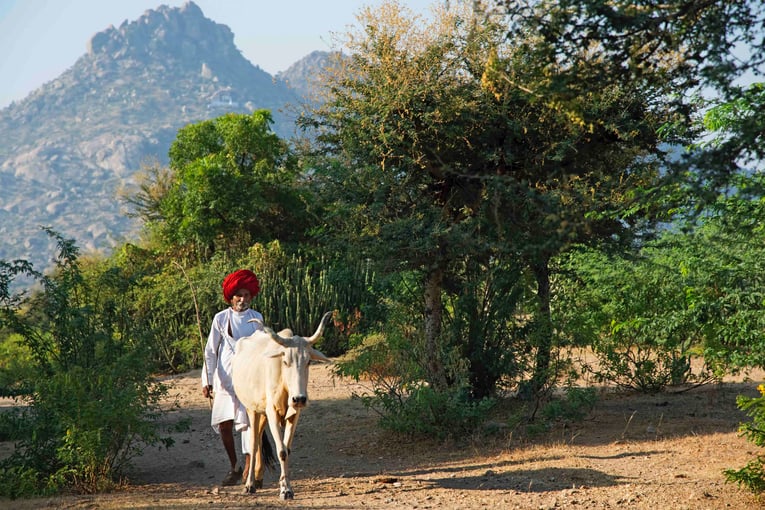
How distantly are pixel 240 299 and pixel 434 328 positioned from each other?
10.1 ft

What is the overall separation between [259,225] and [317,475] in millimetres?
13658

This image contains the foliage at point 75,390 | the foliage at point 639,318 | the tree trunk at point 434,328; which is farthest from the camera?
the foliage at point 639,318

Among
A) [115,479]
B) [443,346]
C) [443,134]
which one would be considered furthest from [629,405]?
[115,479]

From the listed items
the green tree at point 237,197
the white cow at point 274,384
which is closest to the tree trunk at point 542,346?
the white cow at point 274,384

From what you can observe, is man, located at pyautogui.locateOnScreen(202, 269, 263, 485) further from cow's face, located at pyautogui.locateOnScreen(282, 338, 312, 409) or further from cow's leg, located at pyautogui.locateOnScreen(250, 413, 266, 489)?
cow's face, located at pyautogui.locateOnScreen(282, 338, 312, 409)

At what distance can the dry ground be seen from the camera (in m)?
7.41

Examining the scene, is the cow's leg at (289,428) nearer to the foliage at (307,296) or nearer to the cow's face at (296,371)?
the cow's face at (296,371)

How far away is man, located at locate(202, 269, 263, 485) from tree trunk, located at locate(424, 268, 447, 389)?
8.48 feet

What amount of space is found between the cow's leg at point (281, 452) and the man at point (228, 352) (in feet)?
3.24

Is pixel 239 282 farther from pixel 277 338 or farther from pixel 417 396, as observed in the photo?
pixel 417 396

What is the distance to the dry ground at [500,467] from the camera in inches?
292

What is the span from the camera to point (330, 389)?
49.2 ft

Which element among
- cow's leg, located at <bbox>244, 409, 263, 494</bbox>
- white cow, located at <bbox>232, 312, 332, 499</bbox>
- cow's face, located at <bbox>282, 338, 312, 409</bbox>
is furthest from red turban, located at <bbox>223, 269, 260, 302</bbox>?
cow's face, located at <bbox>282, 338, 312, 409</bbox>

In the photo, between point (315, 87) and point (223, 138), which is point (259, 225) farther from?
point (315, 87)
